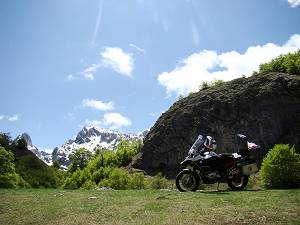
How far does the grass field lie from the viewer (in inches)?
416

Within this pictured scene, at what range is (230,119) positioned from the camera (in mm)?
62094

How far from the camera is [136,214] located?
11.4 m

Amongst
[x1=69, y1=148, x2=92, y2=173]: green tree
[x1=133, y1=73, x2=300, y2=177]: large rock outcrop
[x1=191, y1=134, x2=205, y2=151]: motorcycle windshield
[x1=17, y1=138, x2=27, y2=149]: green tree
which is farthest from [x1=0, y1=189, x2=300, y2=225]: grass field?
[x1=69, y1=148, x2=92, y2=173]: green tree

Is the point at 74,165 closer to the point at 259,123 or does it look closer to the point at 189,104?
the point at 189,104

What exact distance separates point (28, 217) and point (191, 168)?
847 cm

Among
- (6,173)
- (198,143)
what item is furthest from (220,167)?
(6,173)

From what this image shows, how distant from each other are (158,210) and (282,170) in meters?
12.7

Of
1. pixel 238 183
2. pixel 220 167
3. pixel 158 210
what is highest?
pixel 220 167

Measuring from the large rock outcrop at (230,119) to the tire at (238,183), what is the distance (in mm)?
37567

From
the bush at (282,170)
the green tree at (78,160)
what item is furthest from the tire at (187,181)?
the green tree at (78,160)

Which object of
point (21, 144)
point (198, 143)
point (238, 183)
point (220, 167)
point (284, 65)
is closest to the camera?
point (220, 167)

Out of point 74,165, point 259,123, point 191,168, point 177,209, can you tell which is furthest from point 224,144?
point 74,165

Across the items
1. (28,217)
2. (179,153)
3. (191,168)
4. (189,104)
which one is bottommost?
(28,217)

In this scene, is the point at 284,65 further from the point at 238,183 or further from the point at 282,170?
the point at 238,183
